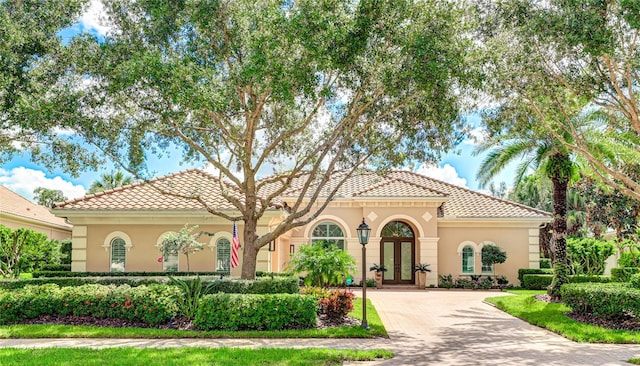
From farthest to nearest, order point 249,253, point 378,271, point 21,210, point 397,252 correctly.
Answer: point 21,210 < point 397,252 < point 378,271 < point 249,253

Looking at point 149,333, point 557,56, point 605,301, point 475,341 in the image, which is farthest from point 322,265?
point 557,56

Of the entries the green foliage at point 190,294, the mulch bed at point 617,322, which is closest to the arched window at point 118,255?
the green foliage at point 190,294

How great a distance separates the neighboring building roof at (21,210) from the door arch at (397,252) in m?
18.4

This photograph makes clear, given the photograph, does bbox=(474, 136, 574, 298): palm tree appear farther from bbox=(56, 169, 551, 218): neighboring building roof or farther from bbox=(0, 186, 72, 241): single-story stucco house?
bbox=(0, 186, 72, 241): single-story stucco house

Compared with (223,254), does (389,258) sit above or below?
below

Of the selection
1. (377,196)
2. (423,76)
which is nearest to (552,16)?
(423,76)

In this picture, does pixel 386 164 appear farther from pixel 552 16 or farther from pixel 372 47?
pixel 552 16

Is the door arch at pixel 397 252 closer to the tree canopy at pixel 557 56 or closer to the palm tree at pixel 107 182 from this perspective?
the tree canopy at pixel 557 56

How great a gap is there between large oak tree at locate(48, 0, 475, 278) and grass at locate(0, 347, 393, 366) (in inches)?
197

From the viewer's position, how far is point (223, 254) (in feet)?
65.7

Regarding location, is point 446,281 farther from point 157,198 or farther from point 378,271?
point 157,198

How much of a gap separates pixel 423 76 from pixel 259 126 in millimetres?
6335

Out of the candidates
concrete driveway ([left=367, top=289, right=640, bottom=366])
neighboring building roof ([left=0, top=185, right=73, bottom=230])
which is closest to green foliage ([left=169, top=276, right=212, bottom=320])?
concrete driveway ([left=367, top=289, right=640, bottom=366])

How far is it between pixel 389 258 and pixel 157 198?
41.5 ft
